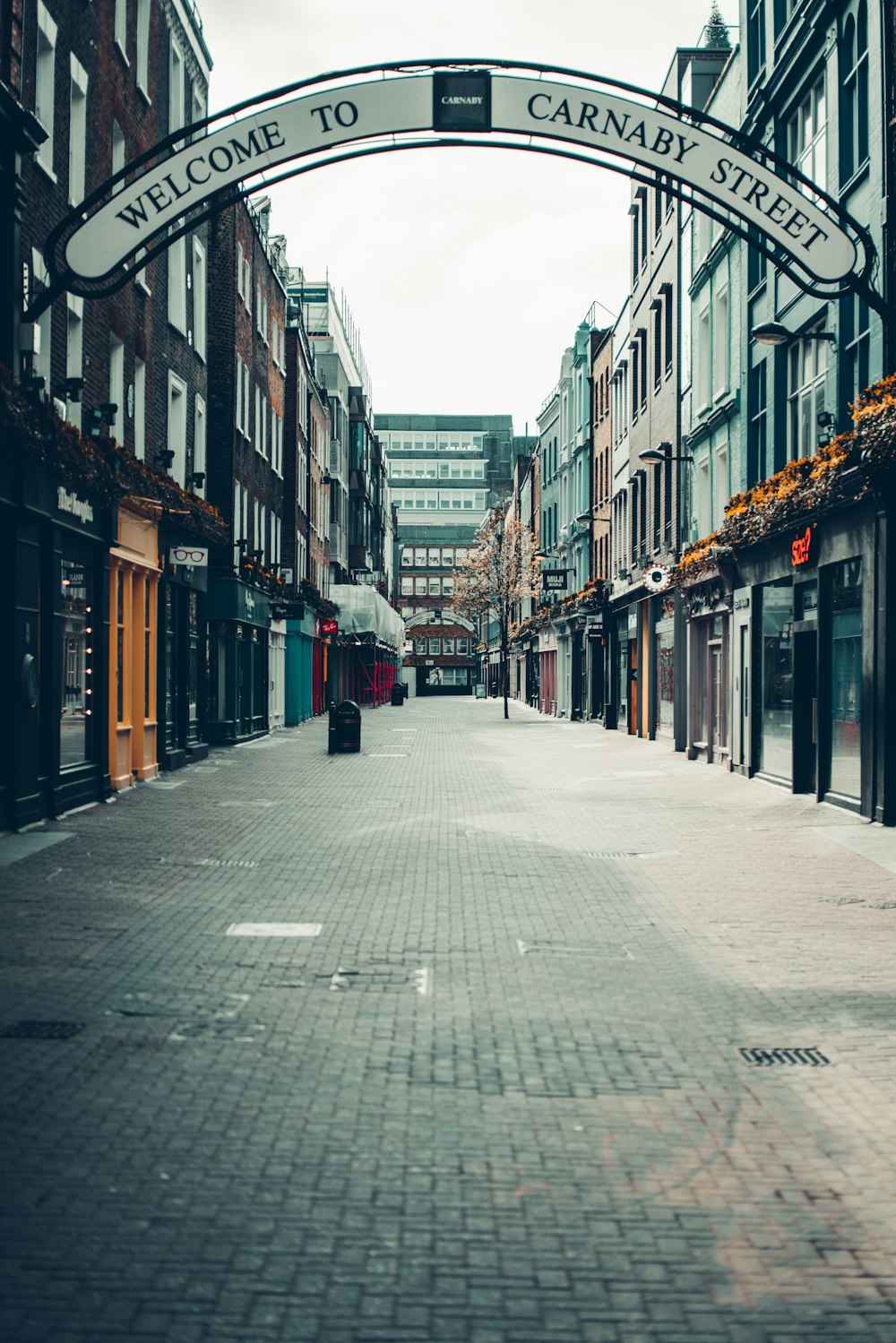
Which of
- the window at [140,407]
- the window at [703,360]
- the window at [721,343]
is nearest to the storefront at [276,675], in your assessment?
the window at [703,360]

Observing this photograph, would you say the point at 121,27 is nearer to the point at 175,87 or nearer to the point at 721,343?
the point at 175,87

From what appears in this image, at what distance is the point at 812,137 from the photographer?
19.8 meters

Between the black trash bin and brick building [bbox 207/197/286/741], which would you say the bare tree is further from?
the black trash bin

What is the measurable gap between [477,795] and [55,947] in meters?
11.1

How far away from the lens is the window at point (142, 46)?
873 inches

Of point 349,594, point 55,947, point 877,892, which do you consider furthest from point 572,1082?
point 349,594

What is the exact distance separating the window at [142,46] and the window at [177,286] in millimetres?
3173

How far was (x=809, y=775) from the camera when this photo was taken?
19.3 meters

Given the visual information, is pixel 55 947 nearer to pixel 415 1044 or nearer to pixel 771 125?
pixel 415 1044

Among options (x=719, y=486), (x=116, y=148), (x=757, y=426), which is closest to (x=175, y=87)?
(x=116, y=148)

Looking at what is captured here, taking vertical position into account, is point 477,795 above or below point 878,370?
below

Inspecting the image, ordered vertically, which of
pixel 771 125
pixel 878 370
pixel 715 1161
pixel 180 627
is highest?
pixel 771 125

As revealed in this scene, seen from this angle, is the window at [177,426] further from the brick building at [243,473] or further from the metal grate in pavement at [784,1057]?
the metal grate in pavement at [784,1057]

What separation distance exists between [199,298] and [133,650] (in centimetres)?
1022
